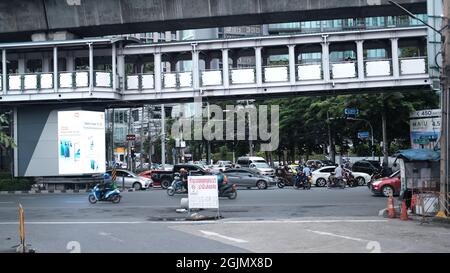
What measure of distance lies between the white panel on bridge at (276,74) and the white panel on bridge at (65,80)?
1155 cm

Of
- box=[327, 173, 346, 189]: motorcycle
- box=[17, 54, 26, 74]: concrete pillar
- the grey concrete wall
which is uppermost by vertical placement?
the grey concrete wall

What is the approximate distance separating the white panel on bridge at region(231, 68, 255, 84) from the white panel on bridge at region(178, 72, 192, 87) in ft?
8.54

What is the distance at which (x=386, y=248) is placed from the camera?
1123cm

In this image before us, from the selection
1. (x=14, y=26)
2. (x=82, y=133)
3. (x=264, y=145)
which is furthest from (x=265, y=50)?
(x=264, y=145)

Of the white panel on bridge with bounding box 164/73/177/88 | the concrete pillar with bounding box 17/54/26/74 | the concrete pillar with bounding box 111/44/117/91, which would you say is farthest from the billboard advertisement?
the concrete pillar with bounding box 17/54/26/74

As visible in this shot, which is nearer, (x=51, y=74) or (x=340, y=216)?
(x=340, y=216)

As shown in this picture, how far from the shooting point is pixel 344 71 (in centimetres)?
3016

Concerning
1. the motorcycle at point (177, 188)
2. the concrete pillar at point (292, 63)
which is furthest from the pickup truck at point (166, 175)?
the concrete pillar at point (292, 63)

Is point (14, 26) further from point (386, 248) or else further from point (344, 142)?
point (344, 142)

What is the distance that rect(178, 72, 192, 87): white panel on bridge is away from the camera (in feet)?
102

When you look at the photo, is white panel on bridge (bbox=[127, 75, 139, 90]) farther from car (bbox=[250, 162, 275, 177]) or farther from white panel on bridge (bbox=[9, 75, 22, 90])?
car (bbox=[250, 162, 275, 177])

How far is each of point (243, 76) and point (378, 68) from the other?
25.3 feet

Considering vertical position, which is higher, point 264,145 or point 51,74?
point 51,74
